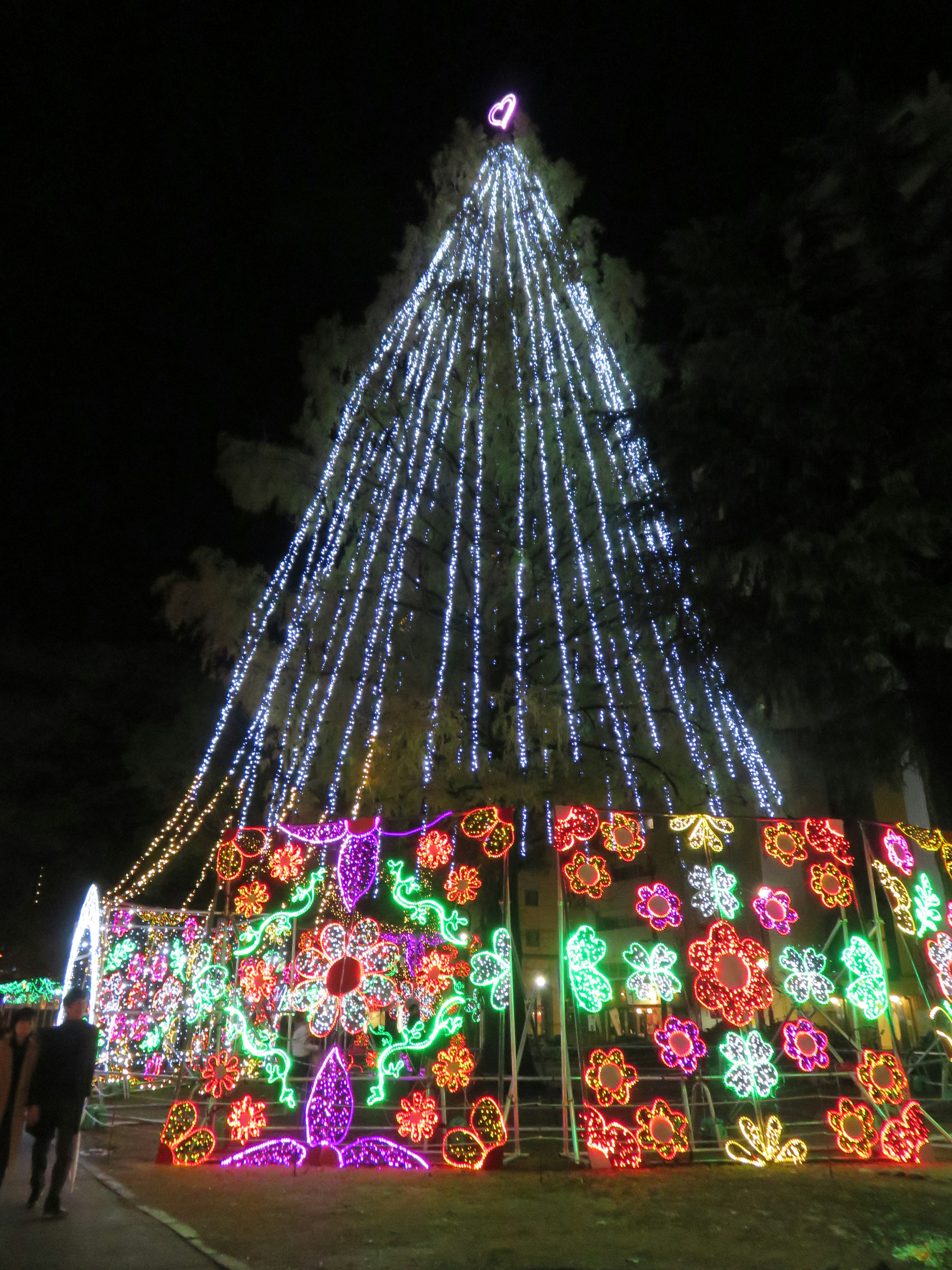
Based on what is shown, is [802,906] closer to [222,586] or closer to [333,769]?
[333,769]

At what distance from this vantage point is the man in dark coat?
549 centimetres

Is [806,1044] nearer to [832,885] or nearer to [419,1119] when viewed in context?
[832,885]

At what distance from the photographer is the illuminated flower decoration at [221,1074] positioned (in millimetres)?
7172

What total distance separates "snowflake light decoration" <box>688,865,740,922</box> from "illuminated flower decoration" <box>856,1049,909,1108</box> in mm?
1444

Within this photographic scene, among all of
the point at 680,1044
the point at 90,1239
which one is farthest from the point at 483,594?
the point at 90,1239

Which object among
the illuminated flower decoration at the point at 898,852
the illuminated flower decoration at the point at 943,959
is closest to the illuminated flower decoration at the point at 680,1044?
the illuminated flower decoration at the point at 943,959

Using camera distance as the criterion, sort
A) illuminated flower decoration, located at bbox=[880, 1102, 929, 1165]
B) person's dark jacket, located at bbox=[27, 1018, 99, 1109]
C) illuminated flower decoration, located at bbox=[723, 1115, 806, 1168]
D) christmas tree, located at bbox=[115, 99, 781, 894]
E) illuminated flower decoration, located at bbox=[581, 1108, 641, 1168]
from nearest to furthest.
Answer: person's dark jacket, located at bbox=[27, 1018, 99, 1109] → illuminated flower decoration, located at bbox=[581, 1108, 641, 1168] → illuminated flower decoration, located at bbox=[723, 1115, 806, 1168] → illuminated flower decoration, located at bbox=[880, 1102, 929, 1165] → christmas tree, located at bbox=[115, 99, 781, 894]

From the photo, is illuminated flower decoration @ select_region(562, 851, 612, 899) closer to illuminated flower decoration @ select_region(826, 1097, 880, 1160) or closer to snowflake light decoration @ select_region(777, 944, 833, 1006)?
snowflake light decoration @ select_region(777, 944, 833, 1006)

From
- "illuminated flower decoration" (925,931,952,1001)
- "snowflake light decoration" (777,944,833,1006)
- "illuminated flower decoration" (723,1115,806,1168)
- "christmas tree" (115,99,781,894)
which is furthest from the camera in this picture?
"christmas tree" (115,99,781,894)

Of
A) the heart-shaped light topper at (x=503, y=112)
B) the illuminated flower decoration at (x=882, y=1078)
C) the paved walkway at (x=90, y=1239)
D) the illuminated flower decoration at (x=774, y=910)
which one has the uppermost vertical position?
the heart-shaped light topper at (x=503, y=112)

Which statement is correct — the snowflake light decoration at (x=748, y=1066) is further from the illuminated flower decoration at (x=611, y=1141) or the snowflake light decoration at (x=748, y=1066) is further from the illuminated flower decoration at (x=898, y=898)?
the illuminated flower decoration at (x=898, y=898)

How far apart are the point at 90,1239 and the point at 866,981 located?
5803 millimetres

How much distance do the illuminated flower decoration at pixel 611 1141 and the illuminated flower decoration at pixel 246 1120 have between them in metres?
2.66

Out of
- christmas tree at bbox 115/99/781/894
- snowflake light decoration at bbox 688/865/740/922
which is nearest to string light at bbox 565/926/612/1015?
snowflake light decoration at bbox 688/865/740/922
